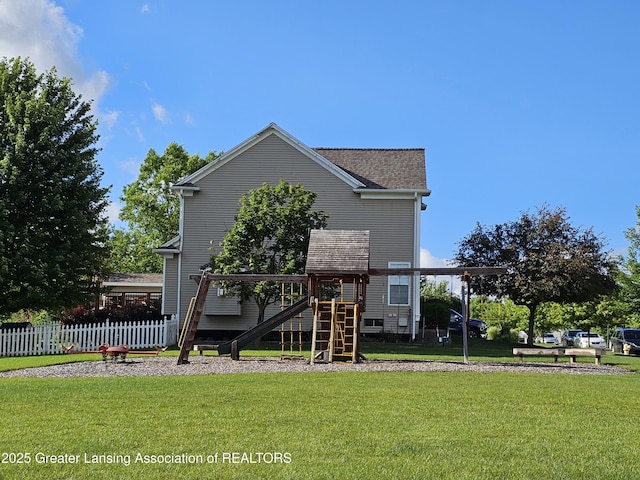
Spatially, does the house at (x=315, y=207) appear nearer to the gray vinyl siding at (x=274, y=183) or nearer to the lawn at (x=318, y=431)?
the gray vinyl siding at (x=274, y=183)

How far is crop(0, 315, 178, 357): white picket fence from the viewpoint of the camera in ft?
79.8

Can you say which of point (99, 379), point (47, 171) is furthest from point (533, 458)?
point (47, 171)

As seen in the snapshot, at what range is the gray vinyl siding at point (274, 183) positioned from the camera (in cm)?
3003

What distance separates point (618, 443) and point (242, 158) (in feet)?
80.3

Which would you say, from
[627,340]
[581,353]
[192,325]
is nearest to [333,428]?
[192,325]

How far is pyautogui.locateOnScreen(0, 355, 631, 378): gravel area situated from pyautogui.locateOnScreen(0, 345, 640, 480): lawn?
3.41 metres

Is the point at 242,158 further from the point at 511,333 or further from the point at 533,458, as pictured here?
the point at 533,458

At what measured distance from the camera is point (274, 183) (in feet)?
99.7

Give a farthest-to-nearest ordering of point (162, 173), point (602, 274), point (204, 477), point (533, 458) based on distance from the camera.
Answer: point (162, 173), point (602, 274), point (533, 458), point (204, 477)

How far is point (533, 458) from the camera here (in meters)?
6.71

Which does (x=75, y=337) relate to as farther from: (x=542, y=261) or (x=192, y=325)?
(x=542, y=261)

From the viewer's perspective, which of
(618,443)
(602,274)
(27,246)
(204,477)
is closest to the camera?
(204,477)

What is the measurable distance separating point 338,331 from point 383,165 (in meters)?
13.8

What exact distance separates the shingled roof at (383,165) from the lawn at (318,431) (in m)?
18.3
